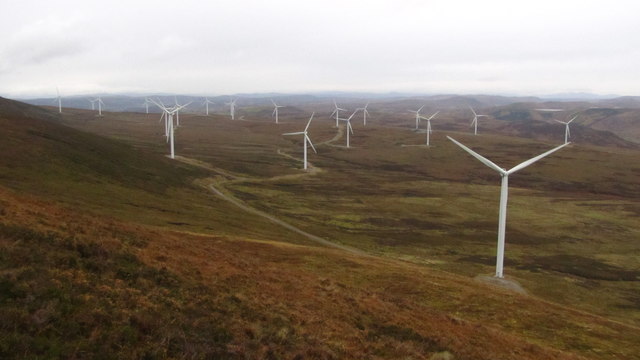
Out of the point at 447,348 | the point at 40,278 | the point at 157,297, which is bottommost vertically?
the point at 447,348

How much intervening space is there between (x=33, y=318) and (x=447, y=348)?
21877 mm

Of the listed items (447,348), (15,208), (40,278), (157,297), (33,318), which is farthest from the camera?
(15,208)

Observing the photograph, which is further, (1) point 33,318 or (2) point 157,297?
(2) point 157,297

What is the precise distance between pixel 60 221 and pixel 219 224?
1874 inches

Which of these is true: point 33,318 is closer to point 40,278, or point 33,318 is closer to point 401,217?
point 40,278

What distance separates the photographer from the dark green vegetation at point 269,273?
834 inches

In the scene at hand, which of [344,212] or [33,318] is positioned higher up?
[33,318]

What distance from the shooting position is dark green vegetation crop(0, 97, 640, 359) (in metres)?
21.2

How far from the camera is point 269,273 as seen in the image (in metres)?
38.3

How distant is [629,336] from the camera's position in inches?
1715

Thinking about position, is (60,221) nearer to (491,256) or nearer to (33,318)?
(33,318)

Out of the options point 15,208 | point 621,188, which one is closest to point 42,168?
point 15,208

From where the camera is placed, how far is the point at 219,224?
81.4m

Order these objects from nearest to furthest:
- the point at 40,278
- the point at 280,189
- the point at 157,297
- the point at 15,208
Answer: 1. the point at 40,278
2. the point at 157,297
3. the point at 15,208
4. the point at 280,189
